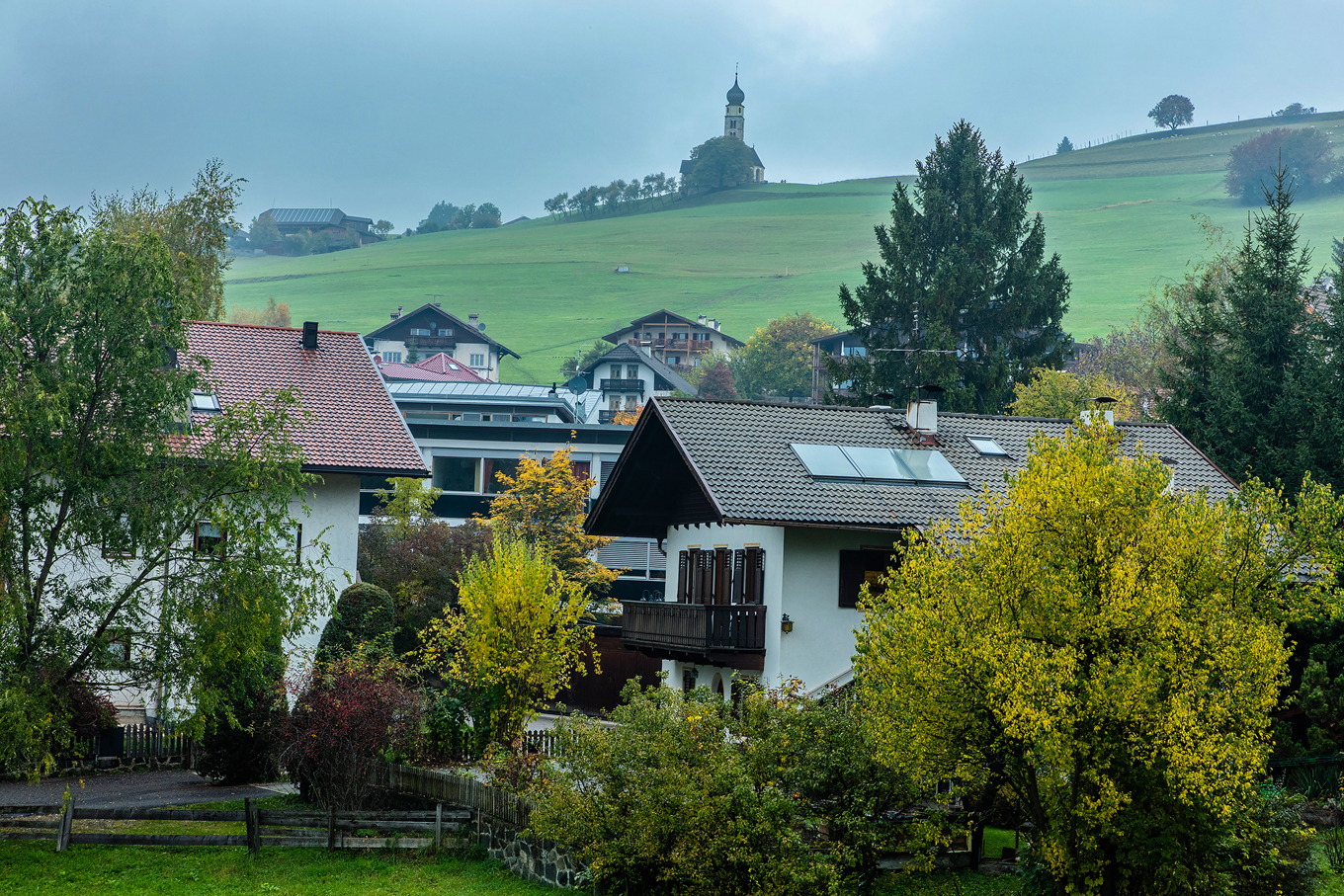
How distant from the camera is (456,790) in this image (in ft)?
68.3

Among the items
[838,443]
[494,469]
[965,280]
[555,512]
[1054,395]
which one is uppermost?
[965,280]

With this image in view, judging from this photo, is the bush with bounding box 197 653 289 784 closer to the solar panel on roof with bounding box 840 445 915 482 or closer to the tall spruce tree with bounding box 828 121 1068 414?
the solar panel on roof with bounding box 840 445 915 482

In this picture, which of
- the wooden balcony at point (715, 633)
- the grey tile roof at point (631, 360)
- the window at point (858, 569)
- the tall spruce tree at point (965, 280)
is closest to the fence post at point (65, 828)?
the wooden balcony at point (715, 633)

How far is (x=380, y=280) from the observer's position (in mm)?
168875

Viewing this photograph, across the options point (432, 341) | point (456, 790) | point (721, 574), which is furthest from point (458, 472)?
point (432, 341)

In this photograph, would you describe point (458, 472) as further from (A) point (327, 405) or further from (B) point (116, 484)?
(B) point (116, 484)

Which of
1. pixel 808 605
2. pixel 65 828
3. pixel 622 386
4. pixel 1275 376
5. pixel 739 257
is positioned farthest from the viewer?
pixel 739 257

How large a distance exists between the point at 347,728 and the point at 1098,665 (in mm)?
12968

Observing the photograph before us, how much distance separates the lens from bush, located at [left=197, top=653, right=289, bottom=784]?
74.3 ft

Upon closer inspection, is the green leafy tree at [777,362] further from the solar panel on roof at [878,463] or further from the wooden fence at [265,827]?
the wooden fence at [265,827]

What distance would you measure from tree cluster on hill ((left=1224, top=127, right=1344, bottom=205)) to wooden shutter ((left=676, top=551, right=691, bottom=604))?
134m

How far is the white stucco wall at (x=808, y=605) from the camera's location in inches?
961

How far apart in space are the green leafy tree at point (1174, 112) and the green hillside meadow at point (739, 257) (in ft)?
24.3

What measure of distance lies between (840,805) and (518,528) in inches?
1287
